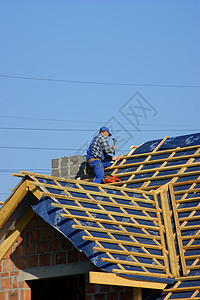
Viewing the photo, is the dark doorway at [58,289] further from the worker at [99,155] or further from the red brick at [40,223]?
the red brick at [40,223]

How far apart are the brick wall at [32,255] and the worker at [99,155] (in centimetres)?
314

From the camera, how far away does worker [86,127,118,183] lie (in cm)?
1352

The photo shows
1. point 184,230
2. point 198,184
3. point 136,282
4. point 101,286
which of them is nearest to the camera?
point 136,282

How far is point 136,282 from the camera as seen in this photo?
9234 millimetres

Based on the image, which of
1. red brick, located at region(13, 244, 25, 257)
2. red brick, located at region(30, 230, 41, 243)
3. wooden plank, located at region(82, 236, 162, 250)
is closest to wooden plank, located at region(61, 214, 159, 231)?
wooden plank, located at region(82, 236, 162, 250)

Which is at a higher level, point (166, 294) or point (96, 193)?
→ point (96, 193)

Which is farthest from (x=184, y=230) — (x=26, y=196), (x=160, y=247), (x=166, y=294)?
(x=26, y=196)

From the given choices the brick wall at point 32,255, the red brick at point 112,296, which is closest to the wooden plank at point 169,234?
the red brick at point 112,296

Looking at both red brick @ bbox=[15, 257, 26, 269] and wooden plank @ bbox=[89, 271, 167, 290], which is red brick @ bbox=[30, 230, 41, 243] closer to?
red brick @ bbox=[15, 257, 26, 269]

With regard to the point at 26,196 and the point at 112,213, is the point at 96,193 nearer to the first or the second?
the point at 112,213

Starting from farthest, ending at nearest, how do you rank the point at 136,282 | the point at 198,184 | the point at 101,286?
1. the point at 198,184
2. the point at 101,286
3. the point at 136,282

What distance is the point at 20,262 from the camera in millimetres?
10516

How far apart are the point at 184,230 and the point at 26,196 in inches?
119

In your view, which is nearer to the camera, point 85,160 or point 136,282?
point 136,282
